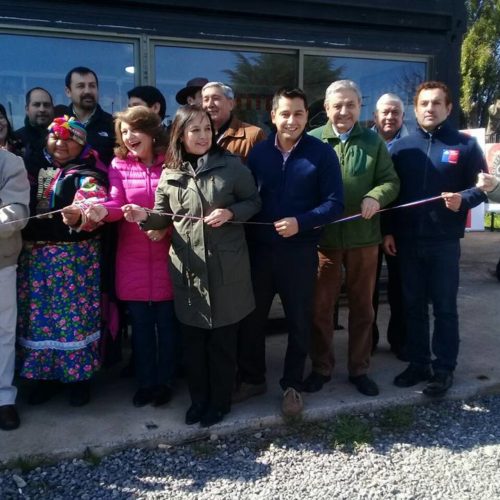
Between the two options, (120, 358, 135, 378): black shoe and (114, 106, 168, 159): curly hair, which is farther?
(120, 358, 135, 378): black shoe

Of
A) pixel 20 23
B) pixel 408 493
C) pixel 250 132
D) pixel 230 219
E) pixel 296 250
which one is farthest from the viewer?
pixel 20 23

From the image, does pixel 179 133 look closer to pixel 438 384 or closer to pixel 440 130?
pixel 440 130

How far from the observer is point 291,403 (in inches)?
133

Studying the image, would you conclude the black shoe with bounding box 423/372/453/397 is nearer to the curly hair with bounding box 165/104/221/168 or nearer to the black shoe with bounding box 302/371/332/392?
the black shoe with bounding box 302/371/332/392

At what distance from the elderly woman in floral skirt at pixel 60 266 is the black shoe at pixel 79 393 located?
0.14m

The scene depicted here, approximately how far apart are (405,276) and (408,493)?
1424mm

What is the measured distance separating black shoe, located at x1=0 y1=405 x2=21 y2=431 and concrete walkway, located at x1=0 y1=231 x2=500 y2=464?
0.04 m

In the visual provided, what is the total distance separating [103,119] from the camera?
158 inches

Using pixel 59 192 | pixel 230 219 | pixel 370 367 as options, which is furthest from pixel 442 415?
pixel 59 192

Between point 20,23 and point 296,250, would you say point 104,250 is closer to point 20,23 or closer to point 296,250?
point 296,250

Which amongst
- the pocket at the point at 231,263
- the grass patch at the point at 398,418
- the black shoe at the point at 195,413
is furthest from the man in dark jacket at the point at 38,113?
the grass patch at the point at 398,418

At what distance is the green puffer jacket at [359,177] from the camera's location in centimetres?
349

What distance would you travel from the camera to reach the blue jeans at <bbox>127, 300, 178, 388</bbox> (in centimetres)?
340

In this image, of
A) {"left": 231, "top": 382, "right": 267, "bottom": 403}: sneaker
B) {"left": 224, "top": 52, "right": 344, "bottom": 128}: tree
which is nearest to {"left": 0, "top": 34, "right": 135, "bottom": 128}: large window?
{"left": 224, "top": 52, "right": 344, "bottom": 128}: tree
